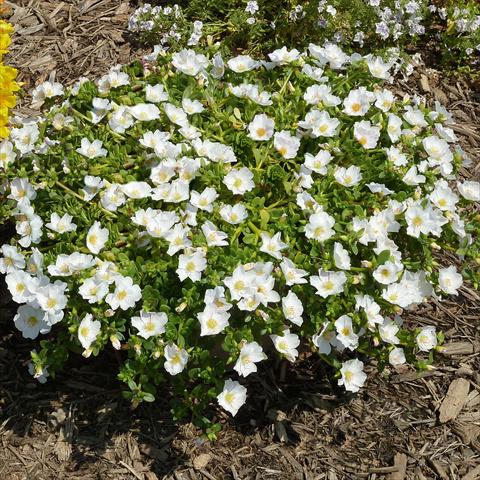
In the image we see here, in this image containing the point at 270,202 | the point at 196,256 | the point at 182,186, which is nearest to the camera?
the point at 196,256

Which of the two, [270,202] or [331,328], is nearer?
[331,328]

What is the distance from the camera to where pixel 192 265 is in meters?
2.39

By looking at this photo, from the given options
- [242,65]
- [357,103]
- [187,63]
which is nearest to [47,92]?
[187,63]

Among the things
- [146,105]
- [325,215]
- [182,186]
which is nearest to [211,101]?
[146,105]

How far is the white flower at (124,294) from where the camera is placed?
2377 millimetres

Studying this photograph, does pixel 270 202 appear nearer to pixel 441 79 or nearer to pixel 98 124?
pixel 98 124

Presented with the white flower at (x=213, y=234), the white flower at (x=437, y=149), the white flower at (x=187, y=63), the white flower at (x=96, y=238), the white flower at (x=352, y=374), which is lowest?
the white flower at (x=352, y=374)

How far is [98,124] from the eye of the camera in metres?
2.82

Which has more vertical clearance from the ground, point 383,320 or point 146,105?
point 146,105

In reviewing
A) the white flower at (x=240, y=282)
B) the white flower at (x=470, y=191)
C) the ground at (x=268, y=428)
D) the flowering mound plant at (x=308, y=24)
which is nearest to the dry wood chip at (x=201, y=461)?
the ground at (x=268, y=428)

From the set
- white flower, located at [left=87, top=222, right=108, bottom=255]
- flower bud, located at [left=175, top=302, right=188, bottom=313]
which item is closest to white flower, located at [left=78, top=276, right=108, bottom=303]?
white flower, located at [left=87, top=222, right=108, bottom=255]

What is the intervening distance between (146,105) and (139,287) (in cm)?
76

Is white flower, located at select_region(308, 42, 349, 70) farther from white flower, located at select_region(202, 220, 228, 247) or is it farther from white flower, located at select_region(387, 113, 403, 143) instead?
white flower, located at select_region(202, 220, 228, 247)

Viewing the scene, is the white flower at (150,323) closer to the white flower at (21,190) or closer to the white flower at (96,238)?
the white flower at (96,238)
